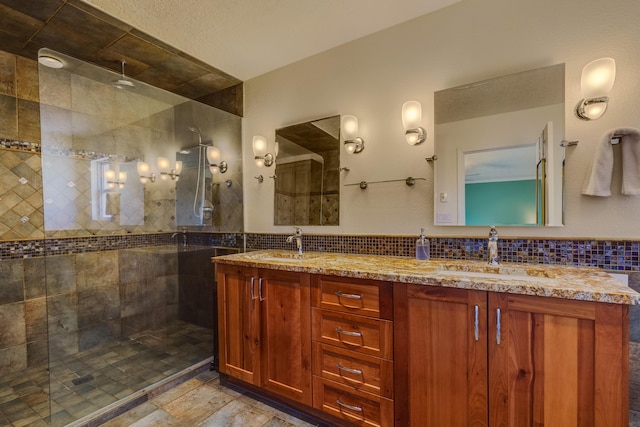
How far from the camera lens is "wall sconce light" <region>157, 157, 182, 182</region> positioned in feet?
8.41

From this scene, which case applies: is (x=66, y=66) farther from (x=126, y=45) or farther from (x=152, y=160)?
(x=152, y=160)

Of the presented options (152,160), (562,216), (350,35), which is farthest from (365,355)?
(152,160)

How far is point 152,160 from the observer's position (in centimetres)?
253

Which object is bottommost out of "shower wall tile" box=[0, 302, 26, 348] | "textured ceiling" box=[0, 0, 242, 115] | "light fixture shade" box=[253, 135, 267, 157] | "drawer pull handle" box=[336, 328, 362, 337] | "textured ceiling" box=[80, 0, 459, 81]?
"shower wall tile" box=[0, 302, 26, 348]

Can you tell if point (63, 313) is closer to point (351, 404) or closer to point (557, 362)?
point (351, 404)

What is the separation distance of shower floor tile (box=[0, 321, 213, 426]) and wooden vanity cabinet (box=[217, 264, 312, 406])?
602mm

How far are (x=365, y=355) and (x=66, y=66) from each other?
2.79m

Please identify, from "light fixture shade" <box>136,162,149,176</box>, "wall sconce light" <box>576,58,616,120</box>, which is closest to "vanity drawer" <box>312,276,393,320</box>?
"wall sconce light" <box>576,58,616,120</box>

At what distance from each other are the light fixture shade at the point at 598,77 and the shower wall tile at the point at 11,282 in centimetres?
388

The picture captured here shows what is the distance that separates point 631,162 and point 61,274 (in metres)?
3.79

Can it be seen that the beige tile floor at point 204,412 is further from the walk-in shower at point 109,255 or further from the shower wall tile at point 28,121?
the shower wall tile at point 28,121

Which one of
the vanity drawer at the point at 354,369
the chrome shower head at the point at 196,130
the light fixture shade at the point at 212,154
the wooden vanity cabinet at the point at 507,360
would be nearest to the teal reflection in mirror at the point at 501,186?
the wooden vanity cabinet at the point at 507,360

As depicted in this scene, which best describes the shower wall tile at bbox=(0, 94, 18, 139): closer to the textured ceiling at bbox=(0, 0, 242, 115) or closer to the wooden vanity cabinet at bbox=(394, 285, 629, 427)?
the textured ceiling at bbox=(0, 0, 242, 115)

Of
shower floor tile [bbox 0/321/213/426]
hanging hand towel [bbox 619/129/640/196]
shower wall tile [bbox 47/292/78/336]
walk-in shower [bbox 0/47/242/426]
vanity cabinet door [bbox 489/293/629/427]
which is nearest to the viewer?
vanity cabinet door [bbox 489/293/629/427]
